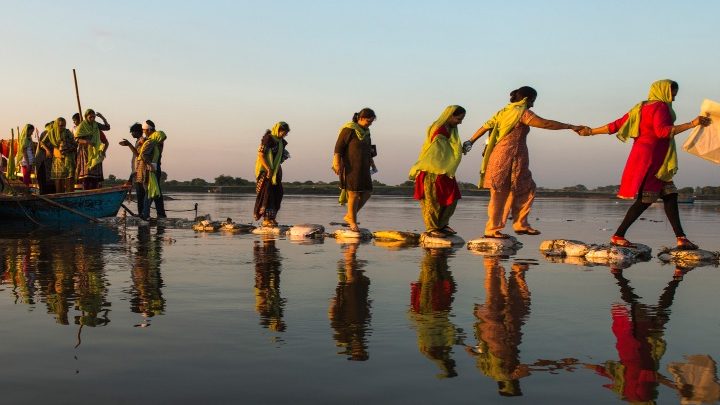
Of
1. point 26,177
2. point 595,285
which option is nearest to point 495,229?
point 595,285

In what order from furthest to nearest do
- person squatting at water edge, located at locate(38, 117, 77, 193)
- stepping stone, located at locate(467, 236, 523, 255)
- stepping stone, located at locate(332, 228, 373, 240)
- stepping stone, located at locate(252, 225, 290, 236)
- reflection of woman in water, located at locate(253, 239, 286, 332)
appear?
person squatting at water edge, located at locate(38, 117, 77, 193)
stepping stone, located at locate(252, 225, 290, 236)
stepping stone, located at locate(332, 228, 373, 240)
stepping stone, located at locate(467, 236, 523, 255)
reflection of woman in water, located at locate(253, 239, 286, 332)

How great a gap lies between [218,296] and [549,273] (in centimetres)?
332

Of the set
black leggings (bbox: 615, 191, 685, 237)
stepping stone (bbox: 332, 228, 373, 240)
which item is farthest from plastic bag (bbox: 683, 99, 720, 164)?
stepping stone (bbox: 332, 228, 373, 240)

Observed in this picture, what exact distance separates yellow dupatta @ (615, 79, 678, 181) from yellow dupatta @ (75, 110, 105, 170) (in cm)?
1247

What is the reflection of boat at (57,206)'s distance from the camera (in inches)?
635

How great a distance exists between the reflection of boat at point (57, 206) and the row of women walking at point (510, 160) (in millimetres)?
6953

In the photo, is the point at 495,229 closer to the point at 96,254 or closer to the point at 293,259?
the point at 293,259

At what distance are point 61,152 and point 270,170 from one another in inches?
268

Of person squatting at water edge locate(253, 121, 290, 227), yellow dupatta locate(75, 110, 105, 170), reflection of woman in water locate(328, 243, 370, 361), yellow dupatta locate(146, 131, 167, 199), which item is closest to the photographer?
reflection of woman in water locate(328, 243, 370, 361)

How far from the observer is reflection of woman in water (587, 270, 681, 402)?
3.14m

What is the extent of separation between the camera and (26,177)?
17797 millimetres

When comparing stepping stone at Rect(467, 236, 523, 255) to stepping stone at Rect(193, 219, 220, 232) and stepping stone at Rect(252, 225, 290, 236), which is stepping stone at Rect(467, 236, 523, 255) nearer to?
stepping stone at Rect(252, 225, 290, 236)

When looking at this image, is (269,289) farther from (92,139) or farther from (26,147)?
(26,147)

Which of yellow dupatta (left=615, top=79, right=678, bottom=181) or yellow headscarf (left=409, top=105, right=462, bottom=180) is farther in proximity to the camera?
yellow headscarf (left=409, top=105, right=462, bottom=180)
